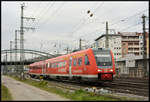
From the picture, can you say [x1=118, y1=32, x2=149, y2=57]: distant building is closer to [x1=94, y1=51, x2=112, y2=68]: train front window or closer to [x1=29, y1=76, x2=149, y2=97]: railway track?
[x1=29, y1=76, x2=149, y2=97]: railway track

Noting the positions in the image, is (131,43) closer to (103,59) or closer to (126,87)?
(103,59)

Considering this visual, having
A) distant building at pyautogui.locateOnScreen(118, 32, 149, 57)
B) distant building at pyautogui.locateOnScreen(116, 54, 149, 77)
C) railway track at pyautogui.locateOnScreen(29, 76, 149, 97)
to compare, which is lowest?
railway track at pyautogui.locateOnScreen(29, 76, 149, 97)

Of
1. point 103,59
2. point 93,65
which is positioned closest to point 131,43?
point 103,59

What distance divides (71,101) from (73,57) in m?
12.9

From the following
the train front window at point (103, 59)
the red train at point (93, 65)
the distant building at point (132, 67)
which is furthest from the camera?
the distant building at point (132, 67)

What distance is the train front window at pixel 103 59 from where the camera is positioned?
63.5ft

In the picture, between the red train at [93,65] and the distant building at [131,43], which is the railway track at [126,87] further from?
the distant building at [131,43]

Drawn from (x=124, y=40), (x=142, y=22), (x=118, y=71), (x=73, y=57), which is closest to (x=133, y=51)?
(x=124, y=40)

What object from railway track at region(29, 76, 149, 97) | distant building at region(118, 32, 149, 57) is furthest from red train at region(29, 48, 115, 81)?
distant building at region(118, 32, 149, 57)

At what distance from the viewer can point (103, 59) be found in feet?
64.6

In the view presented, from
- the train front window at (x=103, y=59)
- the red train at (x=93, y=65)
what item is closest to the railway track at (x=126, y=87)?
the red train at (x=93, y=65)

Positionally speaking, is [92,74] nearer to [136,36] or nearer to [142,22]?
[142,22]

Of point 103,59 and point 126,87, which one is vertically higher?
point 103,59

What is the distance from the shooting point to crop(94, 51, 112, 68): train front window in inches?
762
